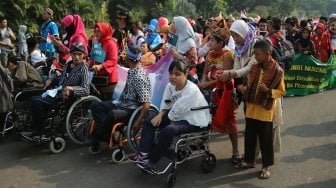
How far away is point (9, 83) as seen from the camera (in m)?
5.87

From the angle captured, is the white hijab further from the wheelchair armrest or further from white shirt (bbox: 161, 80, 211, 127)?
the wheelchair armrest

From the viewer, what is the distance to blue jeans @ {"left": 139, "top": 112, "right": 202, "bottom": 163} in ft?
14.6

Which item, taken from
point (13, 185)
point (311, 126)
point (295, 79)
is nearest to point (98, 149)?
point (13, 185)

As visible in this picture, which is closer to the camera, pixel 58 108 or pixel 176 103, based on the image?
pixel 176 103

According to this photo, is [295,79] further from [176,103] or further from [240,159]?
[176,103]

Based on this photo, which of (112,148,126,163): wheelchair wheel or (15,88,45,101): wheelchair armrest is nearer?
(112,148,126,163): wheelchair wheel

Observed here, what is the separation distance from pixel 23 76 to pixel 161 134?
115 inches

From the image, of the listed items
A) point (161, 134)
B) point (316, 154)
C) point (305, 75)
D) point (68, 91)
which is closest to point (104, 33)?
point (68, 91)

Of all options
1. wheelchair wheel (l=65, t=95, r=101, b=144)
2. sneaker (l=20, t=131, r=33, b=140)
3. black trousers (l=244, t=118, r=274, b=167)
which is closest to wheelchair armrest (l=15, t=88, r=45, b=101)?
sneaker (l=20, t=131, r=33, b=140)

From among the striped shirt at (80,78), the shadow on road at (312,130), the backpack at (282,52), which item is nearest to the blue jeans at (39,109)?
the striped shirt at (80,78)

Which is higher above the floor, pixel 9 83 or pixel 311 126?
pixel 9 83

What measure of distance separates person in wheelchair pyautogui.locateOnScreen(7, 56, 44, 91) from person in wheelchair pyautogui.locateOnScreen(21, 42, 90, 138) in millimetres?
789

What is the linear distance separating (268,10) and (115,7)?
158 ft

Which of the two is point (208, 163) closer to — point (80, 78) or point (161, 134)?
point (161, 134)
